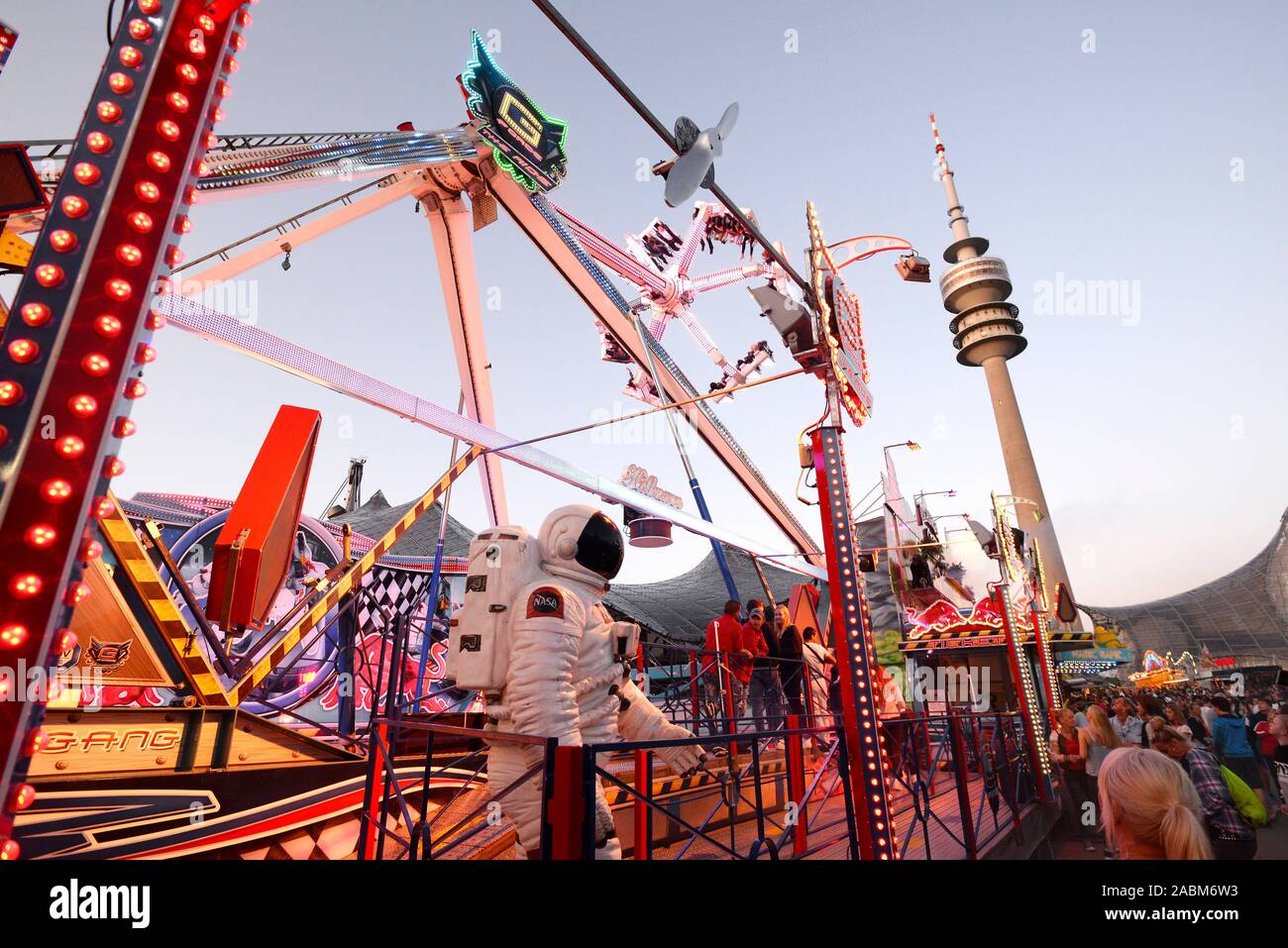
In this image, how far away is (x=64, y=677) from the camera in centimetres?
409

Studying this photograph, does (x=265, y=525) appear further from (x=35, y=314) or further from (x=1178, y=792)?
(x=1178, y=792)

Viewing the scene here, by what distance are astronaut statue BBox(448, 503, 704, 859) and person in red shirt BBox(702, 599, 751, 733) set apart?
3415mm

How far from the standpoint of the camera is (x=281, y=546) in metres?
5.69

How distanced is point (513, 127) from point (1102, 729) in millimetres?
10573

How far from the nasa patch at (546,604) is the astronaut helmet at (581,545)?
1.42 feet

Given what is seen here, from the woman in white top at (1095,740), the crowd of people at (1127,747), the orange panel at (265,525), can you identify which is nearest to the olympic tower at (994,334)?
the crowd of people at (1127,747)

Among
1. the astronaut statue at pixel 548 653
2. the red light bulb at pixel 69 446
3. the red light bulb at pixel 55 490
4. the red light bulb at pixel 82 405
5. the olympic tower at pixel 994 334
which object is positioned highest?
the olympic tower at pixel 994 334

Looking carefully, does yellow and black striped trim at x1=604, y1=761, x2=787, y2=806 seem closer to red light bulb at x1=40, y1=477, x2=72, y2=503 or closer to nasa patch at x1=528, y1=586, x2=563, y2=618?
nasa patch at x1=528, y1=586, x2=563, y2=618

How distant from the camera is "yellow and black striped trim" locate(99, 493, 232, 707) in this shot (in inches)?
175

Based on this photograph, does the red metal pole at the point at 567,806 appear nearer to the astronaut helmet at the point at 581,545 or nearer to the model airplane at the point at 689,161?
the astronaut helmet at the point at 581,545

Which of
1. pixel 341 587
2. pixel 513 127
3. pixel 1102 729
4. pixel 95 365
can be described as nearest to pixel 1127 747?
pixel 95 365

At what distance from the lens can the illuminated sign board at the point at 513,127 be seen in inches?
370

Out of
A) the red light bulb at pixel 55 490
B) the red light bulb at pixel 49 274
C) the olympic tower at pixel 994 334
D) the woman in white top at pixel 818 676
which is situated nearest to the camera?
the red light bulb at pixel 55 490
